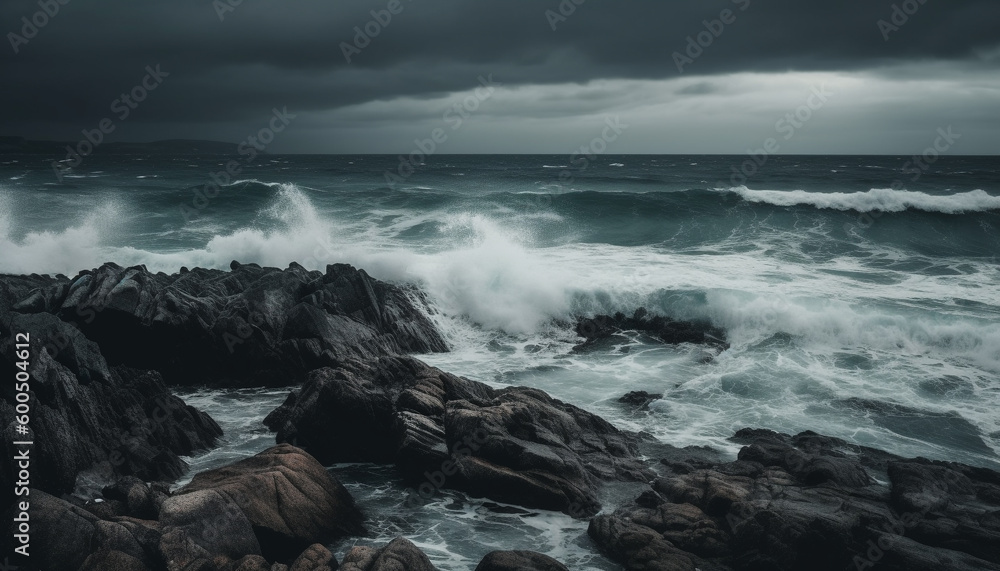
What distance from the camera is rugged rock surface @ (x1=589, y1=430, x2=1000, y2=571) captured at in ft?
29.7

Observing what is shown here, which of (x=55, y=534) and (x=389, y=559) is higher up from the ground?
(x=55, y=534)

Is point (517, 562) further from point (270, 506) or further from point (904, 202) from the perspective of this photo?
point (904, 202)

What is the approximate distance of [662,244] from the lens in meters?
Answer: 36.4

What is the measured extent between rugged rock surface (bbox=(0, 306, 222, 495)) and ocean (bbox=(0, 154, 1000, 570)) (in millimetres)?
992

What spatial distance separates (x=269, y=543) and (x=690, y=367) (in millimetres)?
13309

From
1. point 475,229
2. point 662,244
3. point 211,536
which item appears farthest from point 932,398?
point 475,229

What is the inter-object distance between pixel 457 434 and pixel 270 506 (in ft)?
11.5

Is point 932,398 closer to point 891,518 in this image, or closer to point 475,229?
point 891,518

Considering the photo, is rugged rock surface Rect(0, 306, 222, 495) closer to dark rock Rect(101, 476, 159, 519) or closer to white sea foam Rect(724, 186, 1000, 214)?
dark rock Rect(101, 476, 159, 519)

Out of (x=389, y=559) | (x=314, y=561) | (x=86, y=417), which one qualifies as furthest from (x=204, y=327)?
(x=389, y=559)

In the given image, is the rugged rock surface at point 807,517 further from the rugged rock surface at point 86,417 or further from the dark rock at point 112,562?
the rugged rock surface at point 86,417

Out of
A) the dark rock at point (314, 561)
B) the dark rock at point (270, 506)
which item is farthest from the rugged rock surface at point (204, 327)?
the dark rock at point (314, 561)

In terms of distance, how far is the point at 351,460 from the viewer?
13188mm

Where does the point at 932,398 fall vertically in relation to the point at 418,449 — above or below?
below
